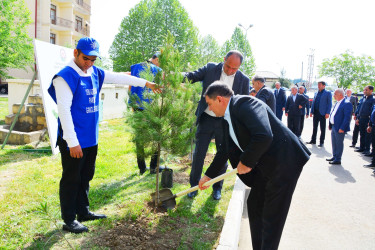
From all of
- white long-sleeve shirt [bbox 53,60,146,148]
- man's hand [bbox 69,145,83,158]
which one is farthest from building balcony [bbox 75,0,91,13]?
man's hand [bbox 69,145,83,158]

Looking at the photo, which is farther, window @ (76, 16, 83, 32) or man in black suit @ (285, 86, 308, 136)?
window @ (76, 16, 83, 32)

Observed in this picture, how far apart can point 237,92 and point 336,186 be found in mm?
3090

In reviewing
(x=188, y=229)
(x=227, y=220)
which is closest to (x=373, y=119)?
(x=227, y=220)

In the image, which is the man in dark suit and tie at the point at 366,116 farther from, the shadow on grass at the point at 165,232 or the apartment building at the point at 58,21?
the apartment building at the point at 58,21

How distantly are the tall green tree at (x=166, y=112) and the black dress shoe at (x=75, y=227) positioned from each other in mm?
1109

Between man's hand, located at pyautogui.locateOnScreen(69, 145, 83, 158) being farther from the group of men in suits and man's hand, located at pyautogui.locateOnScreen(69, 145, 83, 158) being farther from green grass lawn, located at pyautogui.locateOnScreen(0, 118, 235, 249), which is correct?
the group of men in suits

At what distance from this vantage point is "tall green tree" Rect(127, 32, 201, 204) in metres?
3.20

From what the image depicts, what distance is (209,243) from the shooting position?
2.94m

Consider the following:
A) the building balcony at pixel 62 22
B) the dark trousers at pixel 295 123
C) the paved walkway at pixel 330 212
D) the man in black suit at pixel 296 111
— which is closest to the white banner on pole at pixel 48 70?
the paved walkway at pixel 330 212

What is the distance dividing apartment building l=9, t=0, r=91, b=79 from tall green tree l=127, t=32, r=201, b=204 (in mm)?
31526

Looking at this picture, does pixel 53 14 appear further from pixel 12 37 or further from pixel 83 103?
pixel 83 103

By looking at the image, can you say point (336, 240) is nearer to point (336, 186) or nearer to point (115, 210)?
point (336, 186)

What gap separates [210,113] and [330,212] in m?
2.42

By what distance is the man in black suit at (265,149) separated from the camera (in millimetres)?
2207
